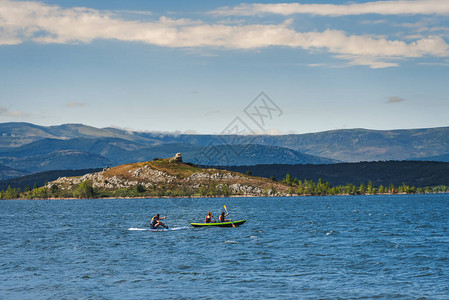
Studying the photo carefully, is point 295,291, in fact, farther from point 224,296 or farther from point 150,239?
point 150,239

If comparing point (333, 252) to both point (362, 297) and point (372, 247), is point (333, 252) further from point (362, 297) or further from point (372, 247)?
point (362, 297)

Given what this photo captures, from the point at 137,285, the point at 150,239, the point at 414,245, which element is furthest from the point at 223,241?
the point at 137,285

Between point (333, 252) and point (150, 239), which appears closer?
point (333, 252)

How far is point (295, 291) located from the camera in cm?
4788

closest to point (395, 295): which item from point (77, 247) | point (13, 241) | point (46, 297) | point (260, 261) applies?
point (260, 261)

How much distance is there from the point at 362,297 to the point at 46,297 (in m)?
26.7

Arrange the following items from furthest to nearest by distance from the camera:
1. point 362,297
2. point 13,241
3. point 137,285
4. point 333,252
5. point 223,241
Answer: point 13,241, point 223,241, point 333,252, point 137,285, point 362,297

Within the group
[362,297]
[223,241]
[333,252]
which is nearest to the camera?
[362,297]

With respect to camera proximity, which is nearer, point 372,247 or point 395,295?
point 395,295

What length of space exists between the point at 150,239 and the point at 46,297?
42878mm

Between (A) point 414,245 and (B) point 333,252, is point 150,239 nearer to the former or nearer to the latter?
(B) point 333,252

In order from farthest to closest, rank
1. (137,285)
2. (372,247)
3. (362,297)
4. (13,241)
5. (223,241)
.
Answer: (13,241) → (223,241) → (372,247) → (137,285) → (362,297)

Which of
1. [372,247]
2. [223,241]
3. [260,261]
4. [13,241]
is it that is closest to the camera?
[260,261]

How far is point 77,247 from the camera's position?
3127 inches
